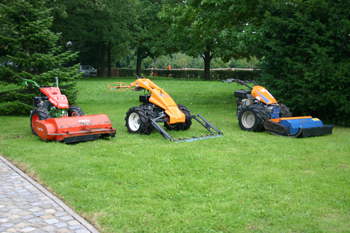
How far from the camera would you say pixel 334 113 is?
11.7m

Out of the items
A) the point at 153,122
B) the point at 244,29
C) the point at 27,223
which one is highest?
the point at 244,29

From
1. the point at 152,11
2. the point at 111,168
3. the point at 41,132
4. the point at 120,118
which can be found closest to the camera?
the point at 111,168

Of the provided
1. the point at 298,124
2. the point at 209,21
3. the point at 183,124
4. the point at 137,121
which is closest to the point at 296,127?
the point at 298,124

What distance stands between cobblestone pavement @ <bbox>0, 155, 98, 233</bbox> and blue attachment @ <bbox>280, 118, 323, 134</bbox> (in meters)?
6.37

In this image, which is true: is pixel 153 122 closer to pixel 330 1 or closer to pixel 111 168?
pixel 111 168

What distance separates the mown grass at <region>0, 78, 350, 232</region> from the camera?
4363mm

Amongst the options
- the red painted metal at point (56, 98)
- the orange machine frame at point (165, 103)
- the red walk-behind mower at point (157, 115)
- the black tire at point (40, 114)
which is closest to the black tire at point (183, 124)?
the red walk-behind mower at point (157, 115)

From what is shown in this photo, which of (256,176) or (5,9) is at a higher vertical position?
(5,9)

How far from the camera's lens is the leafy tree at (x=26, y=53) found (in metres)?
12.4

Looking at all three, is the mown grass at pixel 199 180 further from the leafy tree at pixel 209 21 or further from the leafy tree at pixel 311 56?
the leafy tree at pixel 209 21

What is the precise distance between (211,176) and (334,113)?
7571 mm

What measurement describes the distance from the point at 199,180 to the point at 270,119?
4.63 meters

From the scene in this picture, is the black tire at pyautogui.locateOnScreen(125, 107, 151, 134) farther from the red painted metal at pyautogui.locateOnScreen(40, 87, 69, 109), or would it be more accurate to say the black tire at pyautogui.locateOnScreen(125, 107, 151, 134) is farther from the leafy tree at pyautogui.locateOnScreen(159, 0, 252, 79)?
the leafy tree at pyautogui.locateOnScreen(159, 0, 252, 79)

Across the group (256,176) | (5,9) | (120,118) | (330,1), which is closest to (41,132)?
(120,118)
